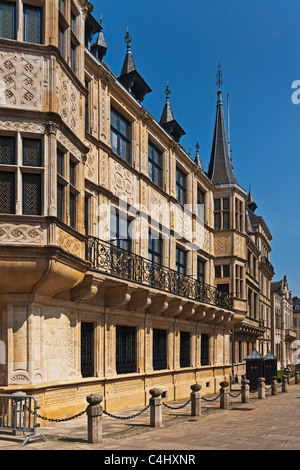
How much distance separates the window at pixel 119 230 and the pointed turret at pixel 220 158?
1319 centimetres

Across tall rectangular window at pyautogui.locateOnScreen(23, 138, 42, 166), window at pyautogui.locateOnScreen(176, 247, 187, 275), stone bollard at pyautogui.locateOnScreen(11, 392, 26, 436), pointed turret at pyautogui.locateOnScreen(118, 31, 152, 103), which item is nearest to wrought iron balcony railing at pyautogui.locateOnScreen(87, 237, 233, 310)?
window at pyautogui.locateOnScreen(176, 247, 187, 275)

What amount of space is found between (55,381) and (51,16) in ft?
31.0

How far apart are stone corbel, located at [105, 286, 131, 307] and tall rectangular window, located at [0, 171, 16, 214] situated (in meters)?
5.91

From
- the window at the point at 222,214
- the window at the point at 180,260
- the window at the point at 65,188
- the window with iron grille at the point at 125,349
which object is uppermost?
the window at the point at 222,214

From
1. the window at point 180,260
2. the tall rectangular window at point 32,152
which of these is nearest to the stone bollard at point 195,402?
the tall rectangular window at point 32,152

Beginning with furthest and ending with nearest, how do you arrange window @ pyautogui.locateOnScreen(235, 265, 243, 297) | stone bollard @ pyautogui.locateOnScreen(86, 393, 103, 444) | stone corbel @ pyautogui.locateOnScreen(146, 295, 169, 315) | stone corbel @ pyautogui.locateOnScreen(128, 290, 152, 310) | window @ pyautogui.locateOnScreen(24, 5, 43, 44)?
window @ pyautogui.locateOnScreen(235, 265, 243, 297) → stone corbel @ pyautogui.locateOnScreen(146, 295, 169, 315) → stone corbel @ pyautogui.locateOnScreen(128, 290, 152, 310) → window @ pyautogui.locateOnScreen(24, 5, 43, 44) → stone bollard @ pyautogui.locateOnScreen(86, 393, 103, 444)

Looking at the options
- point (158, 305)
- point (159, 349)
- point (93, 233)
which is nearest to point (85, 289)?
point (93, 233)

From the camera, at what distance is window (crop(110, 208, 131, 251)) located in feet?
65.5

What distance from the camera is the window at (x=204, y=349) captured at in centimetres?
2897

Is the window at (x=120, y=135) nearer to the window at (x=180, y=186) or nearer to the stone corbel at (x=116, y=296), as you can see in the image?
the stone corbel at (x=116, y=296)

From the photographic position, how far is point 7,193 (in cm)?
1370

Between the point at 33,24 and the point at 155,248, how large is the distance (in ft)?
37.9

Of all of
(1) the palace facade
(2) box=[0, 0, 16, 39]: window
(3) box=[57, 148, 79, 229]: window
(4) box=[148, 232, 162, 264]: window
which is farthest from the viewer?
(4) box=[148, 232, 162, 264]: window

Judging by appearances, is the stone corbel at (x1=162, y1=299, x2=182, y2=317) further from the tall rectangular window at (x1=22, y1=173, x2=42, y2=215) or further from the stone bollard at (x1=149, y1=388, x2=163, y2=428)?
the tall rectangular window at (x1=22, y1=173, x2=42, y2=215)
